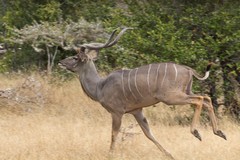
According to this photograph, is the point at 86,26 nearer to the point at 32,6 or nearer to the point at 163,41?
the point at 32,6

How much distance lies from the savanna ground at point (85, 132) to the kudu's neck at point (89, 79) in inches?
20.8

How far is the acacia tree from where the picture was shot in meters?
10.8

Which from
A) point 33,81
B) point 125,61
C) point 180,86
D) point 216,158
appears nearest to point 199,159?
point 216,158

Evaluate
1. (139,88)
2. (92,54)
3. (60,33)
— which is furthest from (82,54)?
(60,33)

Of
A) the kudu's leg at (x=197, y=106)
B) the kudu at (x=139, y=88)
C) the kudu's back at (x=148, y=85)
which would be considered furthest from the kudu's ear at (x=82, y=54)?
the kudu's leg at (x=197, y=106)

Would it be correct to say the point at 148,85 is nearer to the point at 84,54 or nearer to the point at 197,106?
the point at 197,106

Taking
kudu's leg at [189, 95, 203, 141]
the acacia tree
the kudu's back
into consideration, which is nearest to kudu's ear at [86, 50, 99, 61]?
the kudu's back

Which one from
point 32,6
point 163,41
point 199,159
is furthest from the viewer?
point 32,6

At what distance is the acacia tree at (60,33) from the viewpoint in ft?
35.5

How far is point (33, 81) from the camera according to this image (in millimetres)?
10453

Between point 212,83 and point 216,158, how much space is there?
2.91 metres

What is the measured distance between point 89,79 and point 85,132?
836 mm

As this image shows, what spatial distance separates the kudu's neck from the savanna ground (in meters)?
0.53

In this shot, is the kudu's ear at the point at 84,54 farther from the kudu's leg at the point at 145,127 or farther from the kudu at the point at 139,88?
the kudu's leg at the point at 145,127
